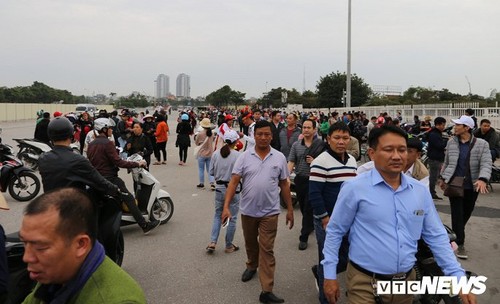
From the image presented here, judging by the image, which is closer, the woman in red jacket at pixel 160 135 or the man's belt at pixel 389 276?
the man's belt at pixel 389 276

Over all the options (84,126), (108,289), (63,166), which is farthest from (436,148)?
(84,126)

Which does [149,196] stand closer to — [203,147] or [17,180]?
[203,147]

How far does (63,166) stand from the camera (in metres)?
3.52

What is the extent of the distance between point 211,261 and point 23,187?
209 inches

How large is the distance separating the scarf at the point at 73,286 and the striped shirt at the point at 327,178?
2367 mm

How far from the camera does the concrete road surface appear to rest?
4102 millimetres

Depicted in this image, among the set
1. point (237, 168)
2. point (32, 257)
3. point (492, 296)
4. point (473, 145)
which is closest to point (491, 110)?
point (473, 145)

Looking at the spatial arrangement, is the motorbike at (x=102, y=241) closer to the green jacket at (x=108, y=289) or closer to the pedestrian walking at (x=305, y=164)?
the green jacket at (x=108, y=289)

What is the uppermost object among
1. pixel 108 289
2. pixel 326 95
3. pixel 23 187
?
pixel 326 95

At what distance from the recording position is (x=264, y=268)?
390 cm

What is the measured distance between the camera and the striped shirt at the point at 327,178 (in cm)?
364

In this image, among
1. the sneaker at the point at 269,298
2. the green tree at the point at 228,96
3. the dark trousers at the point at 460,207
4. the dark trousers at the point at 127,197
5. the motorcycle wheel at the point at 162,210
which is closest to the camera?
the sneaker at the point at 269,298

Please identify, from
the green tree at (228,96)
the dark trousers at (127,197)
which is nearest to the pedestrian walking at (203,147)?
the dark trousers at (127,197)

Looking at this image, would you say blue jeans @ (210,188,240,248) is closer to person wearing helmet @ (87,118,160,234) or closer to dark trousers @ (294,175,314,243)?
dark trousers @ (294,175,314,243)
